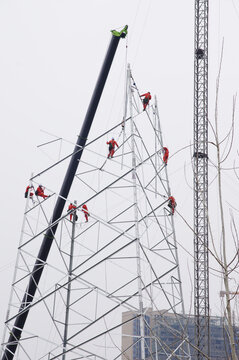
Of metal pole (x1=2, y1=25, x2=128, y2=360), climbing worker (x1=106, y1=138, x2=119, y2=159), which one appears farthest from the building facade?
climbing worker (x1=106, y1=138, x2=119, y2=159)

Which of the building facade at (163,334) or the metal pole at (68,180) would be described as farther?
the metal pole at (68,180)

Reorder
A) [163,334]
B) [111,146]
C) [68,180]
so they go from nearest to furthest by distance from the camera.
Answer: [111,146], [68,180], [163,334]

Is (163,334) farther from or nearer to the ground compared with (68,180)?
nearer to the ground

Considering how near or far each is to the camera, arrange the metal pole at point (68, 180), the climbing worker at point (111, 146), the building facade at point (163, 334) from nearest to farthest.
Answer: the building facade at point (163, 334) < the metal pole at point (68, 180) < the climbing worker at point (111, 146)

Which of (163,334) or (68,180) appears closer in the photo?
(68,180)

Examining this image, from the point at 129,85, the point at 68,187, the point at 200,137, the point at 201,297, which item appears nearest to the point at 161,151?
the point at 129,85

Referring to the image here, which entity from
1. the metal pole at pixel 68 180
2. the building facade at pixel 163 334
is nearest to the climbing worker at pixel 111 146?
the metal pole at pixel 68 180

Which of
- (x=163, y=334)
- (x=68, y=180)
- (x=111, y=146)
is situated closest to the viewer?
(x=111, y=146)

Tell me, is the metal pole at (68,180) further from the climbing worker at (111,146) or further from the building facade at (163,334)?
the building facade at (163,334)

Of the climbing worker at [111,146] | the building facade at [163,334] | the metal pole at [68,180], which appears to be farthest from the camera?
the climbing worker at [111,146]

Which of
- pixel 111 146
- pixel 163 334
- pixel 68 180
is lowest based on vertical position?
pixel 163 334

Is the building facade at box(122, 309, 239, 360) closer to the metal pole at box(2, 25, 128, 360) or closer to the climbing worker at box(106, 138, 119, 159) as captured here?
the metal pole at box(2, 25, 128, 360)

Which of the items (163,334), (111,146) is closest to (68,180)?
(111,146)

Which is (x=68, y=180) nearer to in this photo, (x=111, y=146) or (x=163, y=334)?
(x=111, y=146)
